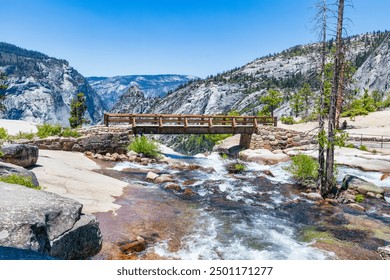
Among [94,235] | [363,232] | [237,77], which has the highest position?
[237,77]

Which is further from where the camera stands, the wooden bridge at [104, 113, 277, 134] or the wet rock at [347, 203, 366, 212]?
the wooden bridge at [104, 113, 277, 134]

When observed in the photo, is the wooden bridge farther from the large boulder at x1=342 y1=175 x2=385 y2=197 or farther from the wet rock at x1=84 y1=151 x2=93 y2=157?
the large boulder at x1=342 y1=175 x2=385 y2=197

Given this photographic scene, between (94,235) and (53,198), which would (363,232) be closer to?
(94,235)

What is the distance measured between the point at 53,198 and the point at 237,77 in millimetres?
197950

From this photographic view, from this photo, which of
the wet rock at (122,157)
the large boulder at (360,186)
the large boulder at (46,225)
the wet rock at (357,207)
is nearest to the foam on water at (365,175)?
the large boulder at (360,186)

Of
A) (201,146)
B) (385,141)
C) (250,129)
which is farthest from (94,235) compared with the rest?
(201,146)

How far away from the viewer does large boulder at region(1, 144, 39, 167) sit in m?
11.7

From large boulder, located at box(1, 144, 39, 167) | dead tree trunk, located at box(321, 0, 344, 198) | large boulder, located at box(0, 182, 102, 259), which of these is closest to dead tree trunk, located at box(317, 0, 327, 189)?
dead tree trunk, located at box(321, 0, 344, 198)

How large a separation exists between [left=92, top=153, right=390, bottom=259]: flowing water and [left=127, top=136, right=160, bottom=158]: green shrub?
551 centimetres

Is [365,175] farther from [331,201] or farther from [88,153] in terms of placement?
[88,153]

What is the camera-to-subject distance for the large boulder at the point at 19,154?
1166cm

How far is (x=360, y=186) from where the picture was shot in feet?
47.3

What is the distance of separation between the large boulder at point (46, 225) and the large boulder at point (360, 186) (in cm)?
1228

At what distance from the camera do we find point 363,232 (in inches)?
365
